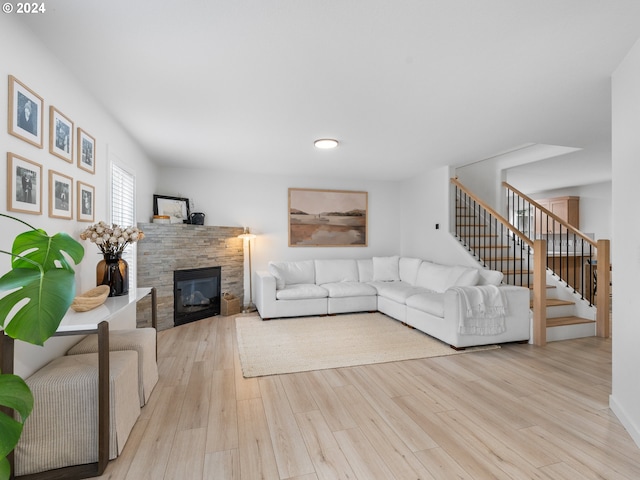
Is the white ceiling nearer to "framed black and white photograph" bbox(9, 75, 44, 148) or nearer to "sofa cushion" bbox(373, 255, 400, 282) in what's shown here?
"framed black and white photograph" bbox(9, 75, 44, 148)

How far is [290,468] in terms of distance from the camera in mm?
1757

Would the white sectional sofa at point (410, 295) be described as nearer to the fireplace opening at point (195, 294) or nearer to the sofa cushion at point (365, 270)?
the sofa cushion at point (365, 270)

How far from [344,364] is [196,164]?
3.88m

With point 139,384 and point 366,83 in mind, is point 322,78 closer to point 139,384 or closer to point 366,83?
point 366,83

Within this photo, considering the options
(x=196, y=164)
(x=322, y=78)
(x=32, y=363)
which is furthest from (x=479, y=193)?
(x=32, y=363)

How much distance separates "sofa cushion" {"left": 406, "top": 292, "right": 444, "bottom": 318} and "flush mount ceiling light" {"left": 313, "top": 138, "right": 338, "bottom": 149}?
2.24 meters

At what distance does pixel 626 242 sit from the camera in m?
2.20

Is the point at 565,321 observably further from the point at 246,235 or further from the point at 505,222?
the point at 246,235

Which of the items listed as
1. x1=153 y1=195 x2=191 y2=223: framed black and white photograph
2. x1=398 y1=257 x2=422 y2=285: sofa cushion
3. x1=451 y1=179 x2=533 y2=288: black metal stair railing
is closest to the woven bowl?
x1=153 y1=195 x2=191 y2=223: framed black and white photograph

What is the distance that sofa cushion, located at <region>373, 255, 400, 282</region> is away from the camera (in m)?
6.04

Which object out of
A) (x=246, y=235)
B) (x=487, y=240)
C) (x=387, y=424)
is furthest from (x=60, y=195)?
(x=487, y=240)

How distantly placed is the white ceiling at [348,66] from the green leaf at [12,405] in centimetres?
180

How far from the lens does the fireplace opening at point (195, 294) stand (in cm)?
478

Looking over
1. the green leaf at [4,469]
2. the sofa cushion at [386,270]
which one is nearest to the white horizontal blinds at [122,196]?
the green leaf at [4,469]
